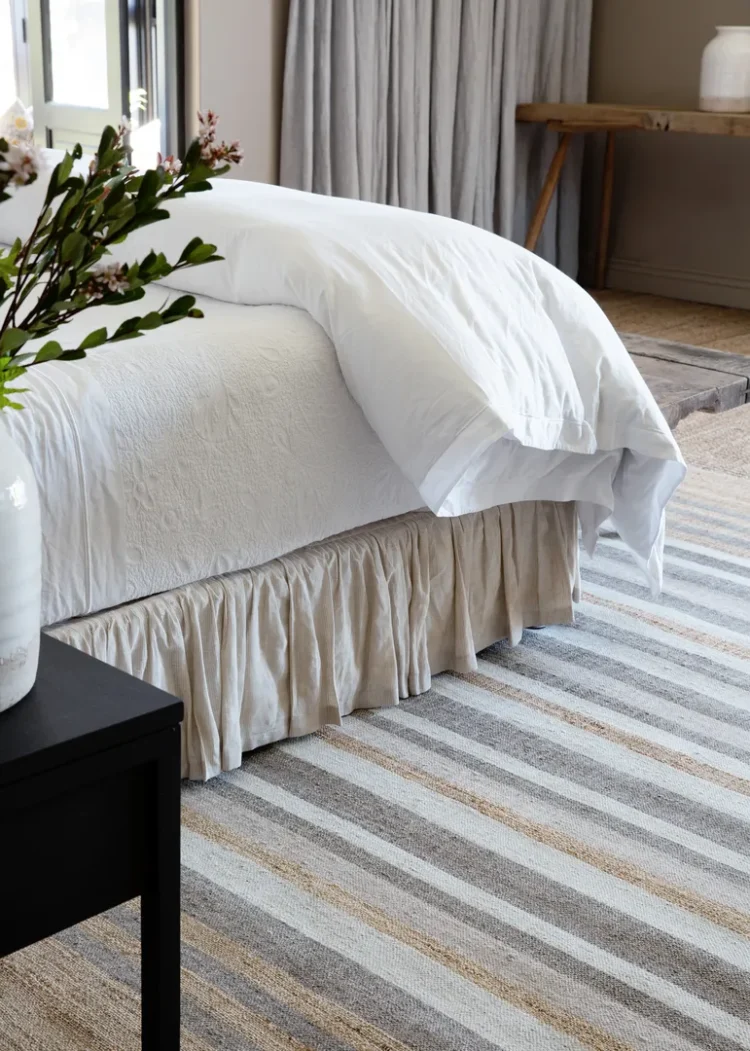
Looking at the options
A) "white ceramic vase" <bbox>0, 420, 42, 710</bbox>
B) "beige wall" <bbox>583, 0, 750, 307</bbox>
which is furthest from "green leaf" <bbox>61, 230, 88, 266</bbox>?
"beige wall" <bbox>583, 0, 750, 307</bbox>

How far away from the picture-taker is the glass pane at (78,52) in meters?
3.82

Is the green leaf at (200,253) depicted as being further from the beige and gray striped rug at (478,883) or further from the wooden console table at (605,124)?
the wooden console table at (605,124)

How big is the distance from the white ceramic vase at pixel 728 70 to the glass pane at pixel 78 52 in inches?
82.3

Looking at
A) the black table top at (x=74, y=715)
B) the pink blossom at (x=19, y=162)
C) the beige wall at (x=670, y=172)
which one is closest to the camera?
the pink blossom at (x=19, y=162)

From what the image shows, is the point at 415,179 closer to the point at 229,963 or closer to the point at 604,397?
the point at 604,397

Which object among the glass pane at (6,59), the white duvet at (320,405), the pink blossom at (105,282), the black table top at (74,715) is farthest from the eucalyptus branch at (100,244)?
the glass pane at (6,59)

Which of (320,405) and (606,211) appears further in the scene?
(606,211)

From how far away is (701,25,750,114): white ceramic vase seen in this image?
425 centimetres

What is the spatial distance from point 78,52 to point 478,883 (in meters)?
3.30

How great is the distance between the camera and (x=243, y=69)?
3.99 meters

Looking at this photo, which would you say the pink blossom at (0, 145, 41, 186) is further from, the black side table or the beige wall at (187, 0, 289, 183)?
the beige wall at (187, 0, 289, 183)

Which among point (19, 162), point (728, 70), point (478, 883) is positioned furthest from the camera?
point (728, 70)

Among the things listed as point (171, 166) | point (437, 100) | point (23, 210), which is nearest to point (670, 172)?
point (437, 100)

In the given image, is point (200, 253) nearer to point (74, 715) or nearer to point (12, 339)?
point (12, 339)
